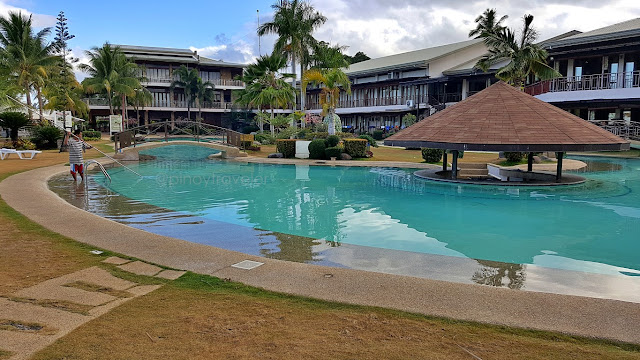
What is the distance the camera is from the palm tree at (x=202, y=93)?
205 ft

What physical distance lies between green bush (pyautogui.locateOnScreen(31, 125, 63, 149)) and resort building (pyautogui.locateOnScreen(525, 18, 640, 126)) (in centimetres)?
3584

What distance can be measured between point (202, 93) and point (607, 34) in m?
47.0

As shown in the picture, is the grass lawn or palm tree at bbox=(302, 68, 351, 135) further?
palm tree at bbox=(302, 68, 351, 135)

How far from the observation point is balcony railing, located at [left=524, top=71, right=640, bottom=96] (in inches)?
1215

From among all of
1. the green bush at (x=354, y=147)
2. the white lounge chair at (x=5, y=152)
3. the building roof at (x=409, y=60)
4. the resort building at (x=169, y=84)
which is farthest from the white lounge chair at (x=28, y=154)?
the building roof at (x=409, y=60)

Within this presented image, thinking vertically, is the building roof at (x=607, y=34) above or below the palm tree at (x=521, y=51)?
above

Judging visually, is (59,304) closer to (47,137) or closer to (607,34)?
(47,137)

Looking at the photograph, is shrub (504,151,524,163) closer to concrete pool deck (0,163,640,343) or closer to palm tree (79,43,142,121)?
concrete pool deck (0,163,640,343)

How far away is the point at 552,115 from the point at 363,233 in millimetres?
11820

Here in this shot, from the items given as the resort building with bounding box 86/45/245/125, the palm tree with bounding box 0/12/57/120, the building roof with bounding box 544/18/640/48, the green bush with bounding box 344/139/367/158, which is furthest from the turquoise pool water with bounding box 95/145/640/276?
the resort building with bounding box 86/45/245/125

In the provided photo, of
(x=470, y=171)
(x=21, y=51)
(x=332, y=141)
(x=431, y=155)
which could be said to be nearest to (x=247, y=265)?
(x=470, y=171)

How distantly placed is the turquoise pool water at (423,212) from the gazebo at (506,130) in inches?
62.0

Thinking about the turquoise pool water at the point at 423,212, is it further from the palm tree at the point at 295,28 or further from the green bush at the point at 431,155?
the palm tree at the point at 295,28

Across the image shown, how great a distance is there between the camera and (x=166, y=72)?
2625 inches
